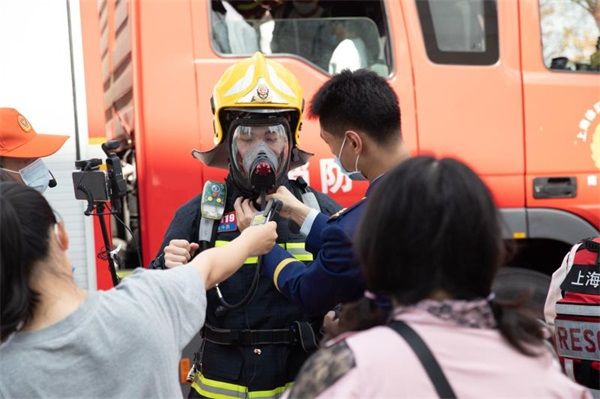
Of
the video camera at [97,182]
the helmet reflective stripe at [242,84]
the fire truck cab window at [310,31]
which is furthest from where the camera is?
the fire truck cab window at [310,31]

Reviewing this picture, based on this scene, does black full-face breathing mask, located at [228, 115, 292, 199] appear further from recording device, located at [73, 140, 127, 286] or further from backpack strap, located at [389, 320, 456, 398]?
backpack strap, located at [389, 320, 456, 398]

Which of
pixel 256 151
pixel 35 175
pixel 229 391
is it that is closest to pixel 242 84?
pixel 256 151

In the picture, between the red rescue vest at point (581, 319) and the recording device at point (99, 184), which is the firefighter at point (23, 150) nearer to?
the recording device at point (99, 184)

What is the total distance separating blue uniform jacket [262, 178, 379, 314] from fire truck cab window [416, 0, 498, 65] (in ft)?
7.34

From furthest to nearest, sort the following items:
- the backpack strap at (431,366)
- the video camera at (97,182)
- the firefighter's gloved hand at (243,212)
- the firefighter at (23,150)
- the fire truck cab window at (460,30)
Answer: the fire truck cab window at (460,30), the firefighter at (23,150), the video camera at (97,182), the firefighter's gloved hand at (243,212), the backpack strap at (431,366)

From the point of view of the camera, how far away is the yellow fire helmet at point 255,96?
2.19 metres

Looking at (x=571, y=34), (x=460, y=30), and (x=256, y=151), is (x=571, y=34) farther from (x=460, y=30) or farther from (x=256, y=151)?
(x=256, y=151)

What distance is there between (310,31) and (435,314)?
9.33ft

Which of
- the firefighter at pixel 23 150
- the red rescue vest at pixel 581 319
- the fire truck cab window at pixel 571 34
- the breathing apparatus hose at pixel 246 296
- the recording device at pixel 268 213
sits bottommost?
the red rescue vest at pixel 581 319

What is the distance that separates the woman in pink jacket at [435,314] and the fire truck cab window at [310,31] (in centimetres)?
261

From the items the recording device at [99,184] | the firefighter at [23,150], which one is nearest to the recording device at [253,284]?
the recording device at [99,184]

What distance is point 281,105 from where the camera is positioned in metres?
2.21

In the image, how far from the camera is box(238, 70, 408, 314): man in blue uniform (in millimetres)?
1737

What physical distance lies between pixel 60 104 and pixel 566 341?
8.32 ft
